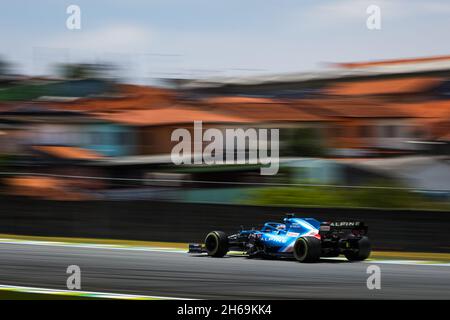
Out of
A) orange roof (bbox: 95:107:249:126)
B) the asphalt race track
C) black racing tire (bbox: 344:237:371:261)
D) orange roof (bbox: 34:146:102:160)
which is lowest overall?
the asphalt race track

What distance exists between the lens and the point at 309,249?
10.0m

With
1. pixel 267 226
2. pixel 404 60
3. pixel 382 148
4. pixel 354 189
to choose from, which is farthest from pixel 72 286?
pixel 404 60

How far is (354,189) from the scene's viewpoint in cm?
1545

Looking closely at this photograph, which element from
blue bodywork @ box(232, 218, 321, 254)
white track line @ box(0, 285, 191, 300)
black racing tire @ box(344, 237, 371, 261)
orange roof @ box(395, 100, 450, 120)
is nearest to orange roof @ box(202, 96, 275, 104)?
orange roof @ box(395, 100, 450, 120)

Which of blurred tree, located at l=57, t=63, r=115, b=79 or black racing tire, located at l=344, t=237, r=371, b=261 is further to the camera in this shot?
blurred tree, located at l=57, t=63, r=115, b=79

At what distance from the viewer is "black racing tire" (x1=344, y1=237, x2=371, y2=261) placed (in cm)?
1053

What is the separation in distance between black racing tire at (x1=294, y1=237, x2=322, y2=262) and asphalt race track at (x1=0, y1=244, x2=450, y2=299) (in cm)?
14

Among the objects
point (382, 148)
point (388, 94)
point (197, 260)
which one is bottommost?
point (197, 260)

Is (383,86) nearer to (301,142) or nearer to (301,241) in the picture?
(301,142)

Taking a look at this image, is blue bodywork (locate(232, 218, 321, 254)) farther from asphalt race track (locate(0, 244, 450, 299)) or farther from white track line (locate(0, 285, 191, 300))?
white track line (locate(0, 285, 191, 300))
